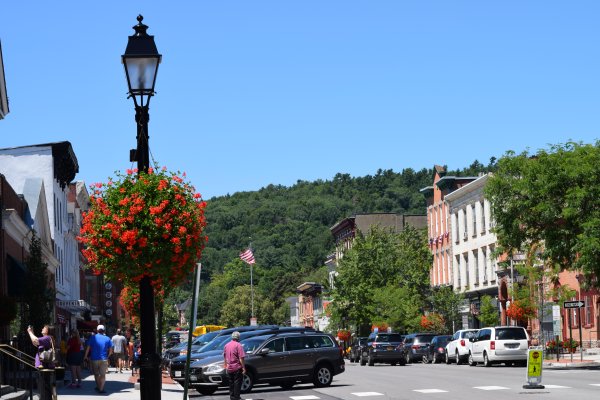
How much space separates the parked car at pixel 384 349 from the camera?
180 ft

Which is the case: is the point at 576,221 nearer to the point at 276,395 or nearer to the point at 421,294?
the point at 276,395

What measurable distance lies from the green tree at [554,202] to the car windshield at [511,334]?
3.37 metres

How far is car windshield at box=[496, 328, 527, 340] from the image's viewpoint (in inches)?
1816

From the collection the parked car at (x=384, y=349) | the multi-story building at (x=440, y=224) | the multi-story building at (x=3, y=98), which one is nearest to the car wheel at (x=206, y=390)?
the multi-story building at (x=3, y=98)

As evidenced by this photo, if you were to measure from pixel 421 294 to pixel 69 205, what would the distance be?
2851 cm

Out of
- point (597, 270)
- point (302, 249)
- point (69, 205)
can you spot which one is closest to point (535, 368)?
point (597, 270)

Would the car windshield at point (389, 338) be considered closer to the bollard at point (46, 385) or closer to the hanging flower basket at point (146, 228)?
the bollard at point (46, 385)

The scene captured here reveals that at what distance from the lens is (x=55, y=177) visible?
6131 centimetres

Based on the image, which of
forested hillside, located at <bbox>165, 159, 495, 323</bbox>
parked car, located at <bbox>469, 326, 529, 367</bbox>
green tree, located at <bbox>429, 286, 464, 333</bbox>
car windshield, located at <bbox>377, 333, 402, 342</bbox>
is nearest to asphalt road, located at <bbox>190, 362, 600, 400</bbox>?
parked car, located at <bbox>469, 326, 529, 367</bbox>

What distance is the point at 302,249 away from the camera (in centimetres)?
18562

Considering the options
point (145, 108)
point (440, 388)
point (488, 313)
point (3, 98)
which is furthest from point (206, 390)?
point (488, 313)

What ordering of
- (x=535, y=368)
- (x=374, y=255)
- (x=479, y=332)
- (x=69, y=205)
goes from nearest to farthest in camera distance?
1. (x=535, y=368)
2. (x=479, y=332)
3. (x=69, y=205)
4. (x=374, y=255)

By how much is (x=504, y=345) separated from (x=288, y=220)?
134 m

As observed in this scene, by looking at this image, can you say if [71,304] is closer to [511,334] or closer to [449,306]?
[449,306]
